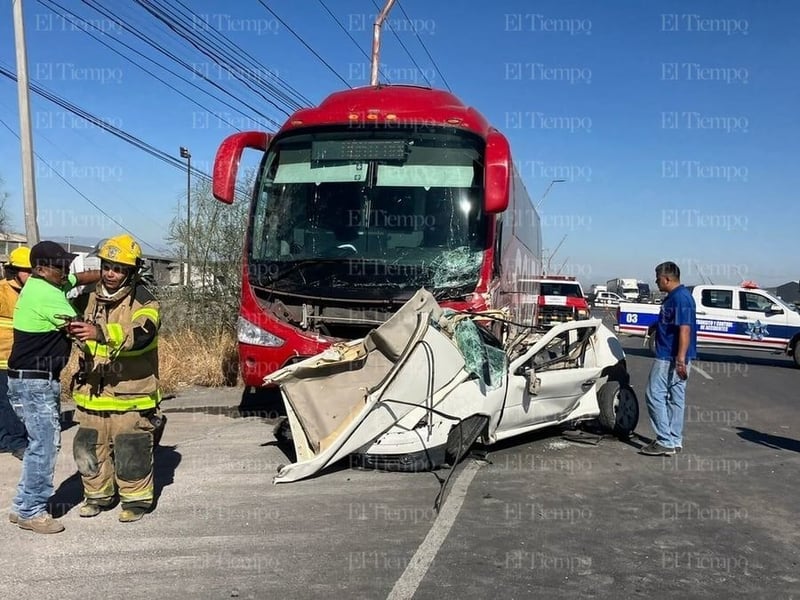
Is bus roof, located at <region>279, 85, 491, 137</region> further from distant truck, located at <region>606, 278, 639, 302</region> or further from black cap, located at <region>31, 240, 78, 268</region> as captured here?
distant truck, located at <region>606, 278, 639, 302</region>

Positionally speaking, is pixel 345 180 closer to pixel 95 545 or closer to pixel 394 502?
pixel 394 502

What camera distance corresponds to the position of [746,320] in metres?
17.8

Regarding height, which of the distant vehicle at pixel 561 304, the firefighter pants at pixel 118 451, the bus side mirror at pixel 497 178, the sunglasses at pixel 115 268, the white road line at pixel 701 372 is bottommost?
the white road line at pixel 701 372

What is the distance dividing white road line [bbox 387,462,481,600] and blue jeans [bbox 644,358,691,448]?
206 cm

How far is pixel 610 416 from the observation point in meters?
7.48

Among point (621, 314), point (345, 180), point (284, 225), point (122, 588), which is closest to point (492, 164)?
point (345, 180)

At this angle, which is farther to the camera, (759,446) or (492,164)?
(759,446)

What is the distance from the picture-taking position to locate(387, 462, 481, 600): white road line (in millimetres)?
3857

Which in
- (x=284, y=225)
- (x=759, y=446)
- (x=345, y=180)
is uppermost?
(x=345, y=180)

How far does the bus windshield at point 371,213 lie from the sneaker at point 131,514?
2.95 metres

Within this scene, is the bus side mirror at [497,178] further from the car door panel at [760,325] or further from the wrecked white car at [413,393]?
the car door panel at [760,325]

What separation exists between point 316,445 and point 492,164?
129 inches

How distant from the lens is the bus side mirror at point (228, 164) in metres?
7.65

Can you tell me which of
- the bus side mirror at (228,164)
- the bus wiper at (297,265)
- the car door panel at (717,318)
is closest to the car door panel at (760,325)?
the car door panel at (717,318)
